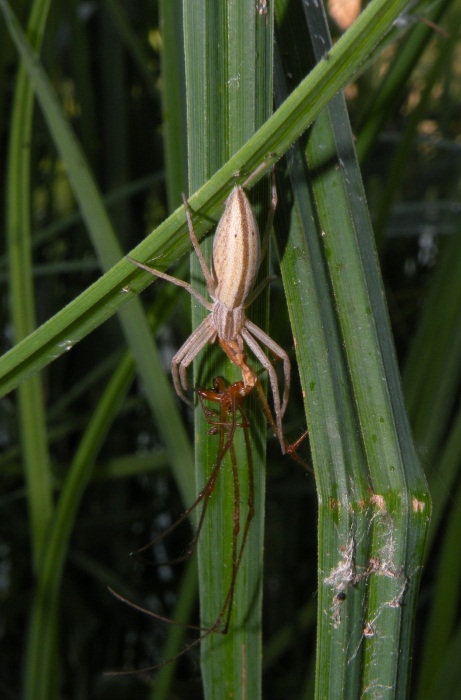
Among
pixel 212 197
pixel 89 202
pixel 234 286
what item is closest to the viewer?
pixel 212 197

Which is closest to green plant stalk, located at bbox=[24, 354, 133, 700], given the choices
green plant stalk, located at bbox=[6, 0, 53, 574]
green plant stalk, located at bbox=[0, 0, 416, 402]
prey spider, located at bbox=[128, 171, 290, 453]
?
green plant stalk, located at bbox=[6, 0, 53, 574]

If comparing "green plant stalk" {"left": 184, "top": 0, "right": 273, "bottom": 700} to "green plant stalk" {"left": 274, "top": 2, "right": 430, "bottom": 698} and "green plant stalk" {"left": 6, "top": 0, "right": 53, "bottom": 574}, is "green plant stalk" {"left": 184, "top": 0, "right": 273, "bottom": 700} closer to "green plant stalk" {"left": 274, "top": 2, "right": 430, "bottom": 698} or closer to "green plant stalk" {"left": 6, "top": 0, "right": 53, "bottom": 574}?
"green plant stalk" {"left": 274, "top": 2, "right": 430, "bottom": 698}

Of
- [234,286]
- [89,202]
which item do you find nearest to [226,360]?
[234,286]

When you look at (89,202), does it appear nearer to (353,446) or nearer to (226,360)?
(226,360)

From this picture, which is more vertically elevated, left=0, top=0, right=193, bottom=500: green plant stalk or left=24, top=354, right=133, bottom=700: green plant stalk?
left=0, top=0, right=193, bottom=500: green plant stalk

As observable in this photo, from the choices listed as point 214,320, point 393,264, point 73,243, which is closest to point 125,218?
point 73,243
